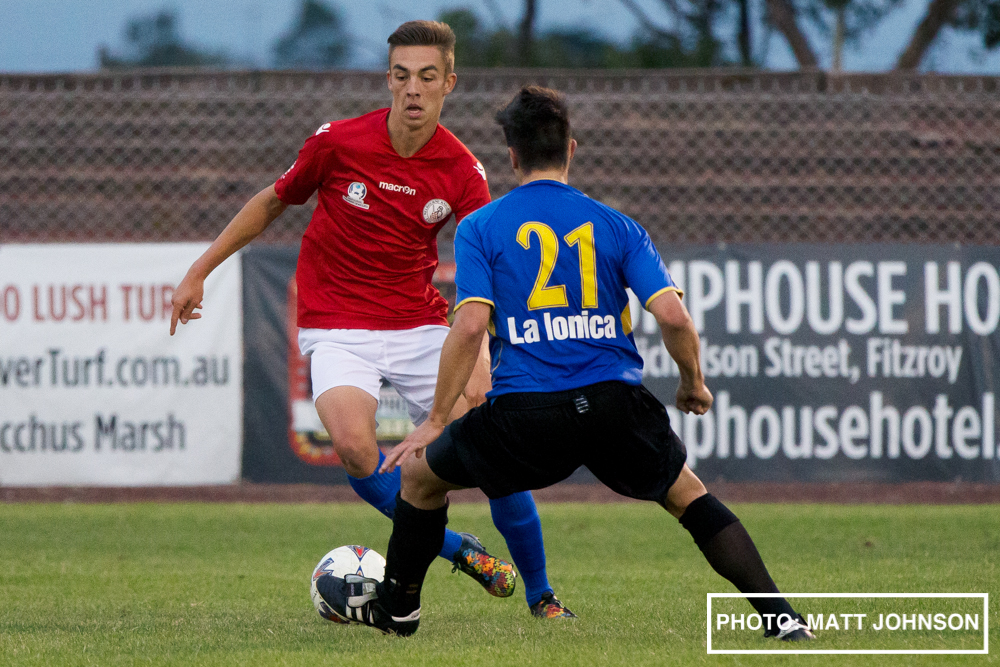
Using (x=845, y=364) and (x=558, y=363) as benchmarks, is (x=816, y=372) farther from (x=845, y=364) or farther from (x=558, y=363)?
(x=558, y=363)

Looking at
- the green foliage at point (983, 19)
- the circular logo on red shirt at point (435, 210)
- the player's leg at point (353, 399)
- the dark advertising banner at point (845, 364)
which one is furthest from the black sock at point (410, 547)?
the green foliage at point (983, 19)

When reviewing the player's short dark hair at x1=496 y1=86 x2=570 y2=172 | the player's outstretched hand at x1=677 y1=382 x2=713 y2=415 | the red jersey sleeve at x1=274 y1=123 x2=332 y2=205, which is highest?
the player's short dark hair at x1=496 y1=86 x2=570 y2=172

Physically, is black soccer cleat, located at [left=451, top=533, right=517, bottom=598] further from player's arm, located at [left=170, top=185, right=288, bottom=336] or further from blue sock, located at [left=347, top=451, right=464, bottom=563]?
player's arm, located at [left=170, top=185, right=288, bottom=336]

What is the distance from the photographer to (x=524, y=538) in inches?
181

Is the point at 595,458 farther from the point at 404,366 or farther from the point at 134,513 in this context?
the point at 134,513

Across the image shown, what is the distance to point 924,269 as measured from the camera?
8406 mm

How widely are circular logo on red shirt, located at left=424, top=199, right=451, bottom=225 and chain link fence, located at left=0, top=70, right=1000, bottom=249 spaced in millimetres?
4886

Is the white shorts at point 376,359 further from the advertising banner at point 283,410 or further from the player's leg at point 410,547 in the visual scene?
the advertising banner at point 283,410

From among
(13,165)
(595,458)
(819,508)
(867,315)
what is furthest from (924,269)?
(13,165)

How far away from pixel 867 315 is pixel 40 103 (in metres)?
7.49

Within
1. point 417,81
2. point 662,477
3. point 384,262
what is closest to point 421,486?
point 662,477

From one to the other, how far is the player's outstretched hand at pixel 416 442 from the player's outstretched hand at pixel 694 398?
0.73 meters

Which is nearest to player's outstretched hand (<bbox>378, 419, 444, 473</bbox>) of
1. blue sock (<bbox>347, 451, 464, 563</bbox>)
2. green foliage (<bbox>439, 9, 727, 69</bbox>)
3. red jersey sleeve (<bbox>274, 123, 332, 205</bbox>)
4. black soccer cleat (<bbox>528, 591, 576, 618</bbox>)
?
blue sock (<bbox>347, 451, 464, 563</bbox>)

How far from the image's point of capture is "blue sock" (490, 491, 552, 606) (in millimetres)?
4602
